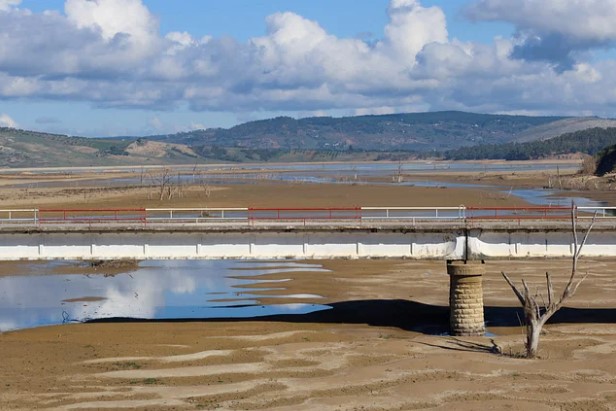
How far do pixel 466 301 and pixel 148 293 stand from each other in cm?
1865

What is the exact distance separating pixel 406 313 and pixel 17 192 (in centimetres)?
9921

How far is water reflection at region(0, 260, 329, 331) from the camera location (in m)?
42.9

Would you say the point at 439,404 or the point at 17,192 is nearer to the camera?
the point at 439,404

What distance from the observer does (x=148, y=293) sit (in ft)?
161

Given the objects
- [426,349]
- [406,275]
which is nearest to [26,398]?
[426,349]

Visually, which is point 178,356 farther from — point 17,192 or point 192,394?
point 17,192

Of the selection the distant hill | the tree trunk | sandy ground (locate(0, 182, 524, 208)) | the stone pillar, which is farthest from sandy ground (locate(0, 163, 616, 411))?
the distant hill

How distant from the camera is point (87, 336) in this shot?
3756 cm

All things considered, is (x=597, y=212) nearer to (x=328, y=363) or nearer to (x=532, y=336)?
(x=532, y=336)

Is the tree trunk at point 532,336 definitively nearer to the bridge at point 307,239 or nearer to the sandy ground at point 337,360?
the sandy ground at point 337,360

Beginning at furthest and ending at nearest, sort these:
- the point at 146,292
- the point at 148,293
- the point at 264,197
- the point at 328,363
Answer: the point at 264,197 → the point at 146,292 → the point at 148,293 → the point at 328,363

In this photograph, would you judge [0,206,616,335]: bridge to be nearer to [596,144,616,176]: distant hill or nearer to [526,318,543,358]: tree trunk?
[526,318,543,358]: tree trunk

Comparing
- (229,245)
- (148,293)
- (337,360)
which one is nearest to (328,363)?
(337,360)

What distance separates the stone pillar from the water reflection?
27.6 feet
